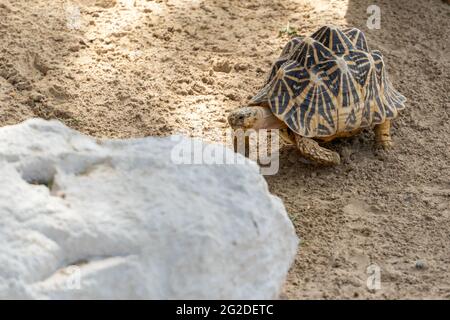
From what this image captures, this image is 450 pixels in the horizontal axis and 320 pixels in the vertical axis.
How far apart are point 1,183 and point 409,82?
313 centimetres

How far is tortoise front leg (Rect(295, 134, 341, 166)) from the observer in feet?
14.1

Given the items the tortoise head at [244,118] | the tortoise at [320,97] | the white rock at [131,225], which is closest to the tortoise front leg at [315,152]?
the tortoise at [320,97]

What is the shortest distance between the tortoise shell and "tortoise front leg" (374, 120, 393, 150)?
9 cm

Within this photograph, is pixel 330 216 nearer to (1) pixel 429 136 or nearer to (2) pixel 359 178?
(2) pixel 359 178

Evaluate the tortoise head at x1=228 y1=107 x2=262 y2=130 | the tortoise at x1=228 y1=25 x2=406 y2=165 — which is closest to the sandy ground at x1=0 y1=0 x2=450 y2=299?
the tortoise at x1=228 y1=25 x2=406 y2=165

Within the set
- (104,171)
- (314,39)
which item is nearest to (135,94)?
(314,39)

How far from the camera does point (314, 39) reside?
444cm

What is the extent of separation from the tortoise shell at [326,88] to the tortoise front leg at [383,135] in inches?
3.6

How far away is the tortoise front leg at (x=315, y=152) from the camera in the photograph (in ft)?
14.1

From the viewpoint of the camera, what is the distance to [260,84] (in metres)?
4.95

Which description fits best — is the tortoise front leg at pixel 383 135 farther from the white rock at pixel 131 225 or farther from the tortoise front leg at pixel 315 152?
the white rock at pixel 131 225

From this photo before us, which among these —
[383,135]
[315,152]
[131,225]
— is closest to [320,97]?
[315,152]

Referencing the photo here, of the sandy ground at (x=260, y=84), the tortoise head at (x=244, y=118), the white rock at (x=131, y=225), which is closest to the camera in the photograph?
the white rock at (x=131, y=225)

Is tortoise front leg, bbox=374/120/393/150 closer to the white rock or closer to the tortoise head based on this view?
the tortoise head
